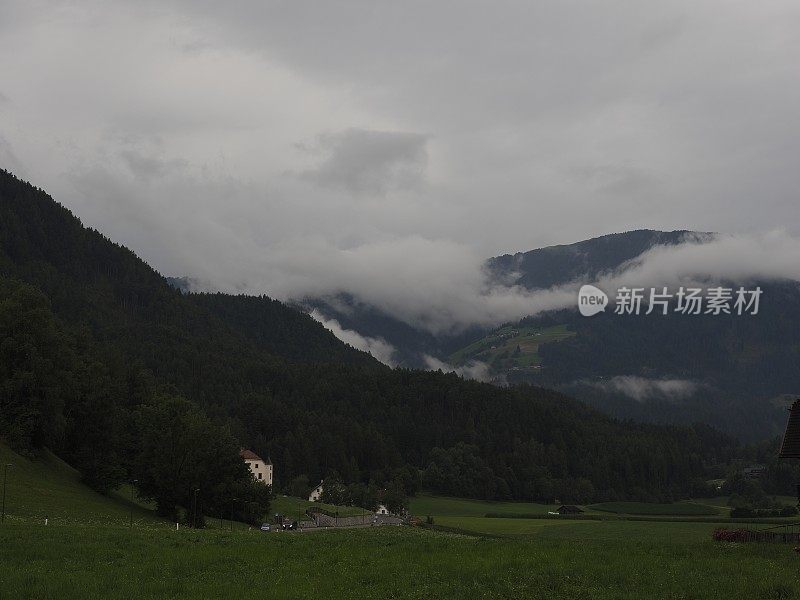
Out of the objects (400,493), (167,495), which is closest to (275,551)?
(167,495)

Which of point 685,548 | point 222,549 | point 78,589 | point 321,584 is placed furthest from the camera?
point 685,548

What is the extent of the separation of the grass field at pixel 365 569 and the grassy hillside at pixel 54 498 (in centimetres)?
1320

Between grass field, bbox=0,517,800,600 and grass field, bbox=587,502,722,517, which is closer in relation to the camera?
grass field, bbox=0,517,800,600

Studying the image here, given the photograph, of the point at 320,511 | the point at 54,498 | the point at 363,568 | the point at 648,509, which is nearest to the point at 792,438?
the point at 363,568

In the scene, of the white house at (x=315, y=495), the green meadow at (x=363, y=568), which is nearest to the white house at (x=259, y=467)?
the white house at (x=315, y=495)

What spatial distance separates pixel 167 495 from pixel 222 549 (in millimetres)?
41984

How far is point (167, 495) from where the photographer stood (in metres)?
72.6

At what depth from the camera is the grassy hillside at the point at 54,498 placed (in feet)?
164

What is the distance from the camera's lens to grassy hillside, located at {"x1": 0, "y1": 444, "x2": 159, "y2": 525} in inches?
1965

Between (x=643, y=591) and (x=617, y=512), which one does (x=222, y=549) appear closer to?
(x=643, y=591)

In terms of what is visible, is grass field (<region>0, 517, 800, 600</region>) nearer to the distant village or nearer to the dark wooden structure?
the dark wooden structure

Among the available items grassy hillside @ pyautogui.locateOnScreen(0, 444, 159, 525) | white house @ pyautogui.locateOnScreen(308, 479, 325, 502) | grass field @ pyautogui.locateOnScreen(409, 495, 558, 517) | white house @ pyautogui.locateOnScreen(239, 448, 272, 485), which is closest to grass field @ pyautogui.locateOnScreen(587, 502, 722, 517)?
grass field @ pyautogui.locateOnScreen(409, 495, 558, 517)

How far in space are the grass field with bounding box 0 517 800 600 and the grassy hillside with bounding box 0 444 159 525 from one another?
13.2 metres

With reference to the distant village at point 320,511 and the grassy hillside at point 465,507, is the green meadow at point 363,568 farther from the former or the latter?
the grassy hillside at point 465,507
